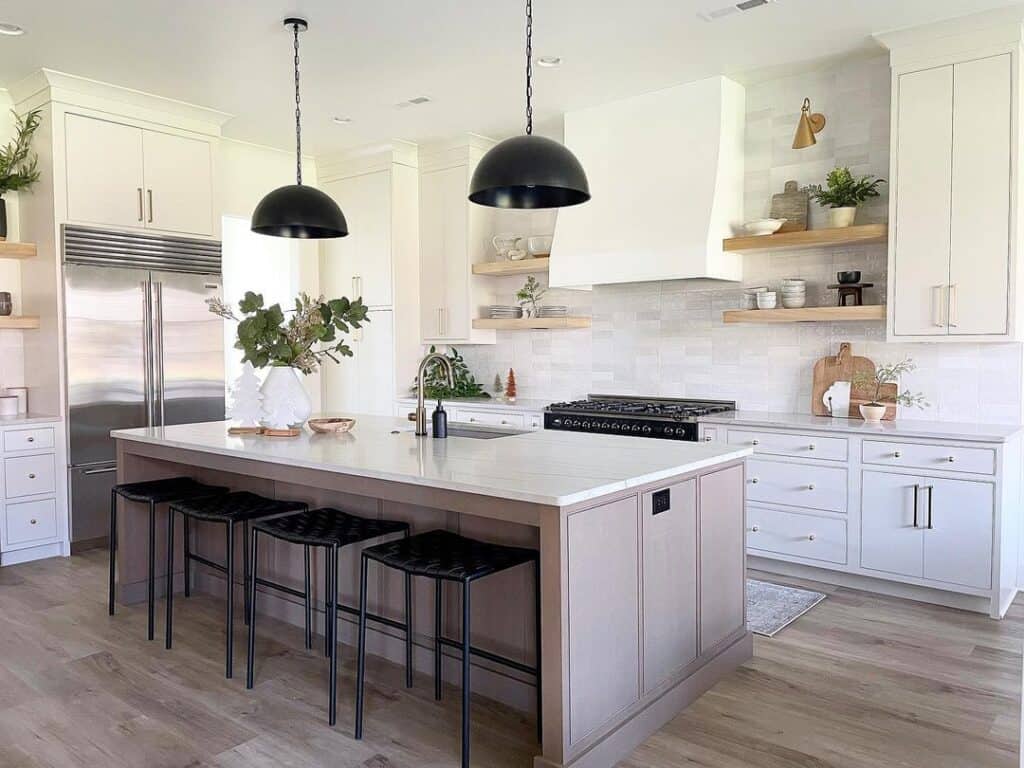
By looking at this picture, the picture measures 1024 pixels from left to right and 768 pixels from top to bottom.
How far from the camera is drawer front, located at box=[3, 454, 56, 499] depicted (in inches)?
182

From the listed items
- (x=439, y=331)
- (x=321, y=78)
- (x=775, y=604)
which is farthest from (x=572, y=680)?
(x=439, y=331)

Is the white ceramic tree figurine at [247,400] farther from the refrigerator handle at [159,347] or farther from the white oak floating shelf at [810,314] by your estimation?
the white oak floating shelf at [810,314]

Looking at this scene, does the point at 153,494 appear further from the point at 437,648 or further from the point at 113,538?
the point at 437,648

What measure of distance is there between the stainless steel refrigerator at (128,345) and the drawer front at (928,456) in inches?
165

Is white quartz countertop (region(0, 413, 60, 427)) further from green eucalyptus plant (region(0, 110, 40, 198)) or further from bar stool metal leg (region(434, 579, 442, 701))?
bar stool metal leg (region(434, 579, 442, 701))

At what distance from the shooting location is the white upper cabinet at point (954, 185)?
12.4 ft

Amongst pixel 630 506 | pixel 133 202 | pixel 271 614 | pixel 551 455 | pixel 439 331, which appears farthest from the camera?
pixel 439 331

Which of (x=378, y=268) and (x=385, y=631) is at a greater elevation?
(x=378, y=268)

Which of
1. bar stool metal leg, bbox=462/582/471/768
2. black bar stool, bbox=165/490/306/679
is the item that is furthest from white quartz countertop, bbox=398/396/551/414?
bar stool metal leg, bbox=462/582/471/768

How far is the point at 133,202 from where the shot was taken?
5.15 meters

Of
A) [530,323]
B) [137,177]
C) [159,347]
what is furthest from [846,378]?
[137,177]

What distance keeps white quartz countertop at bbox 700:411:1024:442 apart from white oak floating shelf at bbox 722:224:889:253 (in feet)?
3.19

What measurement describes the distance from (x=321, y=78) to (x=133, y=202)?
152cm

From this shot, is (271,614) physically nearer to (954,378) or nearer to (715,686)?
(715,686)
